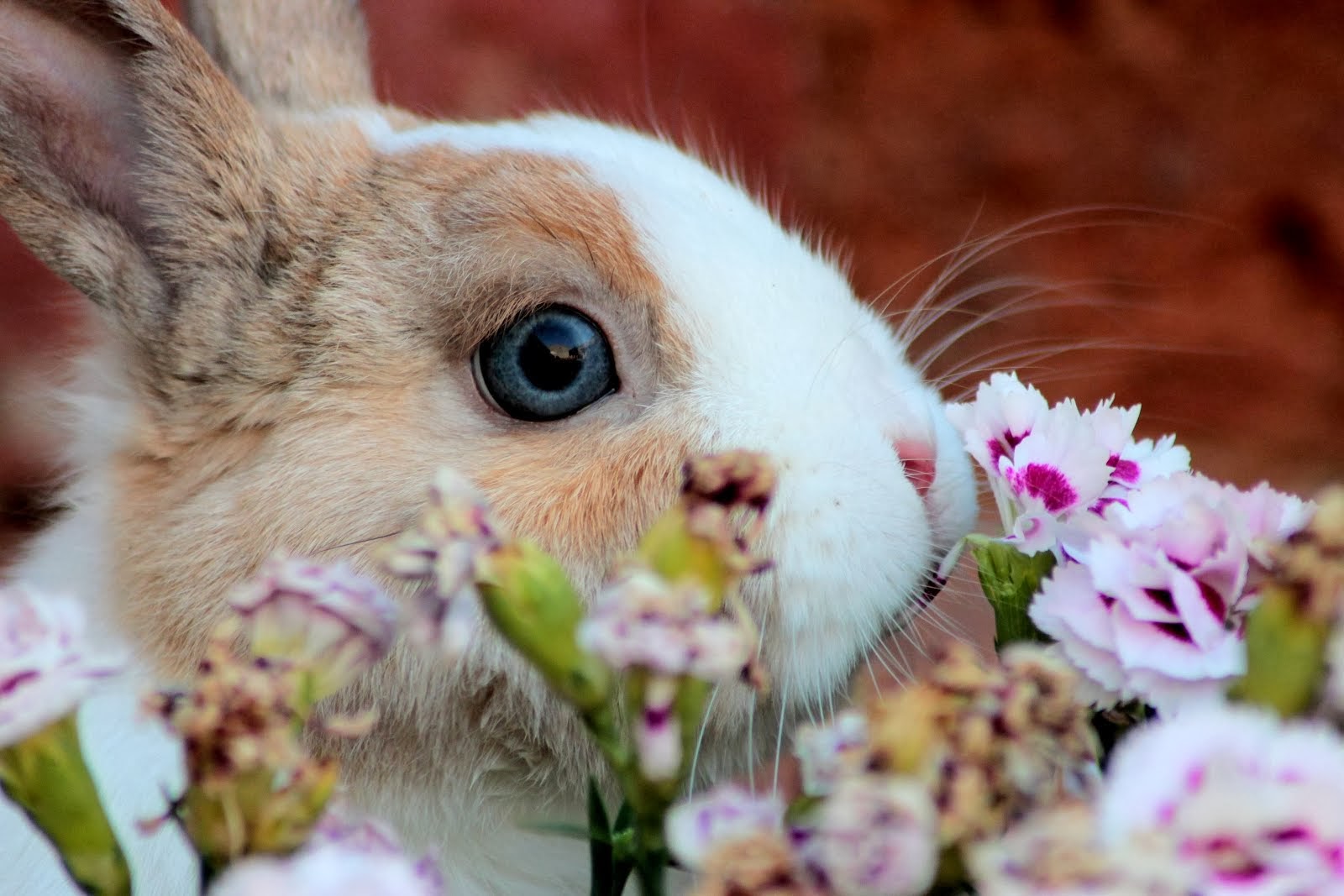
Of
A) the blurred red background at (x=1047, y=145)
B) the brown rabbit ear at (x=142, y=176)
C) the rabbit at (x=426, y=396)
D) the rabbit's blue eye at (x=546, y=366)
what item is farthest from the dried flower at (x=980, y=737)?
the blurred red background at (x=1047, y=145)

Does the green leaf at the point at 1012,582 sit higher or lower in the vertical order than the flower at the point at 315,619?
higher

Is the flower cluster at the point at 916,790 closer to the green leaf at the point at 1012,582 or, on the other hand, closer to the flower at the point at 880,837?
the flower at the point at 880,837

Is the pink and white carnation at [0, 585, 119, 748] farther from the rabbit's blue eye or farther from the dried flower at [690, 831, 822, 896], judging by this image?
the rabbit's blue eye

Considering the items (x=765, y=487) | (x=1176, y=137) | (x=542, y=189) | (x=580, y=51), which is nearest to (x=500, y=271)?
(x=542, y=189)

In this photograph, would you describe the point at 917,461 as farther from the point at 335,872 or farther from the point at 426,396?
the point at 335,872

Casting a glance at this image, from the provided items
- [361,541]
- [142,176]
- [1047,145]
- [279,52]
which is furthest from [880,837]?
[1047,145]

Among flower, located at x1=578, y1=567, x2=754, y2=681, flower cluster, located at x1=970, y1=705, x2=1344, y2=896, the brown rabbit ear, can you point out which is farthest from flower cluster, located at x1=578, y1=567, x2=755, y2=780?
the brown rabbit ear

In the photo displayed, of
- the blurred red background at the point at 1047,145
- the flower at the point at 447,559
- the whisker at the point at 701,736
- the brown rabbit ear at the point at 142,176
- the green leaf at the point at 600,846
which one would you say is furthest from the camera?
the blurred red background at the point at 1047,145
